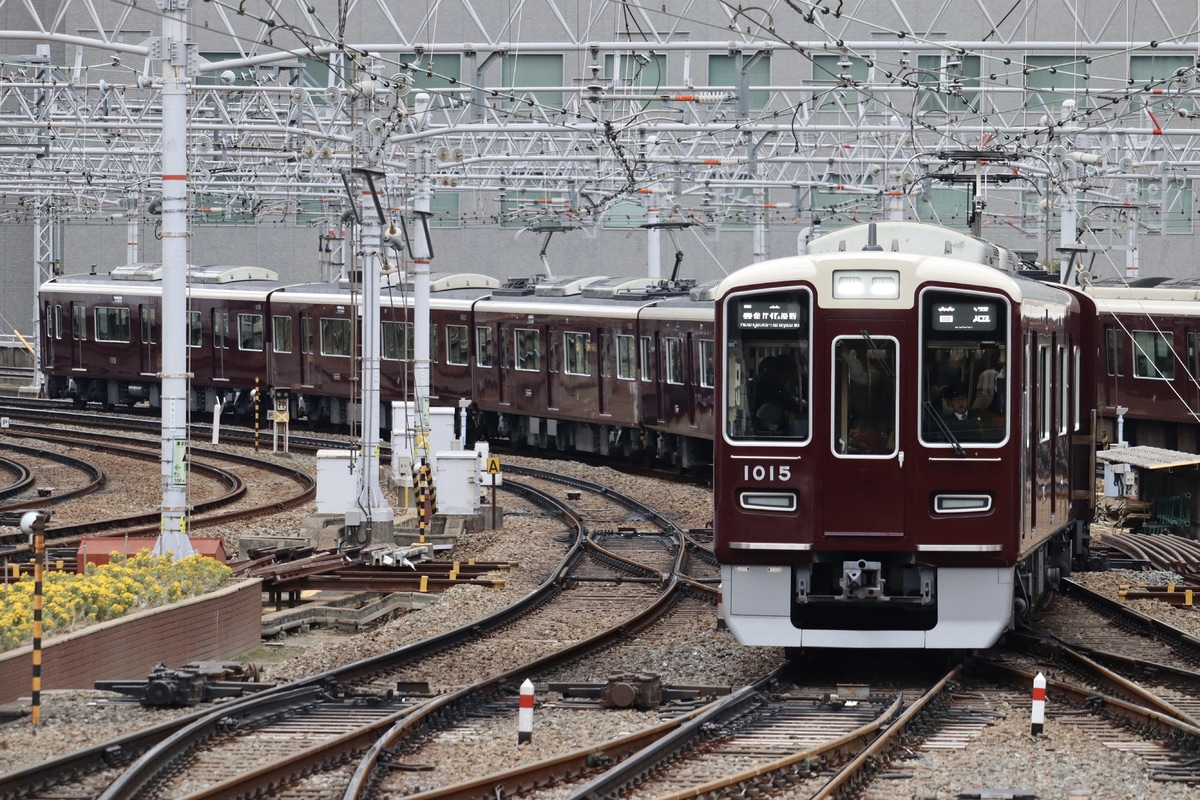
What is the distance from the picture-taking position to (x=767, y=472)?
11.0 meters

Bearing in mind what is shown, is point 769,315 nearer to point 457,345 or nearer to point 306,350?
point 457,345

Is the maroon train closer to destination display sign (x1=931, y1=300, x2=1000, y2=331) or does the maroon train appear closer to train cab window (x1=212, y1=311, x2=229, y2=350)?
train cab window (x1=212, y1=311, x2=229, y2=350)

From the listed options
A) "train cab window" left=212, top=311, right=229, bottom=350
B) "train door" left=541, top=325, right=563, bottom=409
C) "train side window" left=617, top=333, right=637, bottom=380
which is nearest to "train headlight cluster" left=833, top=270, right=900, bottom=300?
"train side window" left=617, top=333, right=637, bottom=380

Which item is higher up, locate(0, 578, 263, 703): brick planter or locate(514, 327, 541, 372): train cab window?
locate(514, 327, 541, 372): train cab window

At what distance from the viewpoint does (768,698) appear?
10570 mm

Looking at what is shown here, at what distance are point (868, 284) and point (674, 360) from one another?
634 inches

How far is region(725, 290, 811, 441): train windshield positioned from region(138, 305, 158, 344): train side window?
2916 cm

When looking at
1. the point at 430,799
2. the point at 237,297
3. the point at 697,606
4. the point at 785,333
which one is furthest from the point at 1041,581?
the point at 237,297

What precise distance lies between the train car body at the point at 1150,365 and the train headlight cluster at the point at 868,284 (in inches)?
707

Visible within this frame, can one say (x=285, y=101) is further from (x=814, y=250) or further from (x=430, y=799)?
(x=430, y=799)

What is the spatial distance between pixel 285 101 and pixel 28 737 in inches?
1160

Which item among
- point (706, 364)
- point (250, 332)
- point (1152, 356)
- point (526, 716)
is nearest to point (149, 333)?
point (250, 332)

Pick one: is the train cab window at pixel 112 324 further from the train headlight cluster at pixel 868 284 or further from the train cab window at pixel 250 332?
the train headlight cluster at pixel 868 284

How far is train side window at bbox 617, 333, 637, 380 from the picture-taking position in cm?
2888
